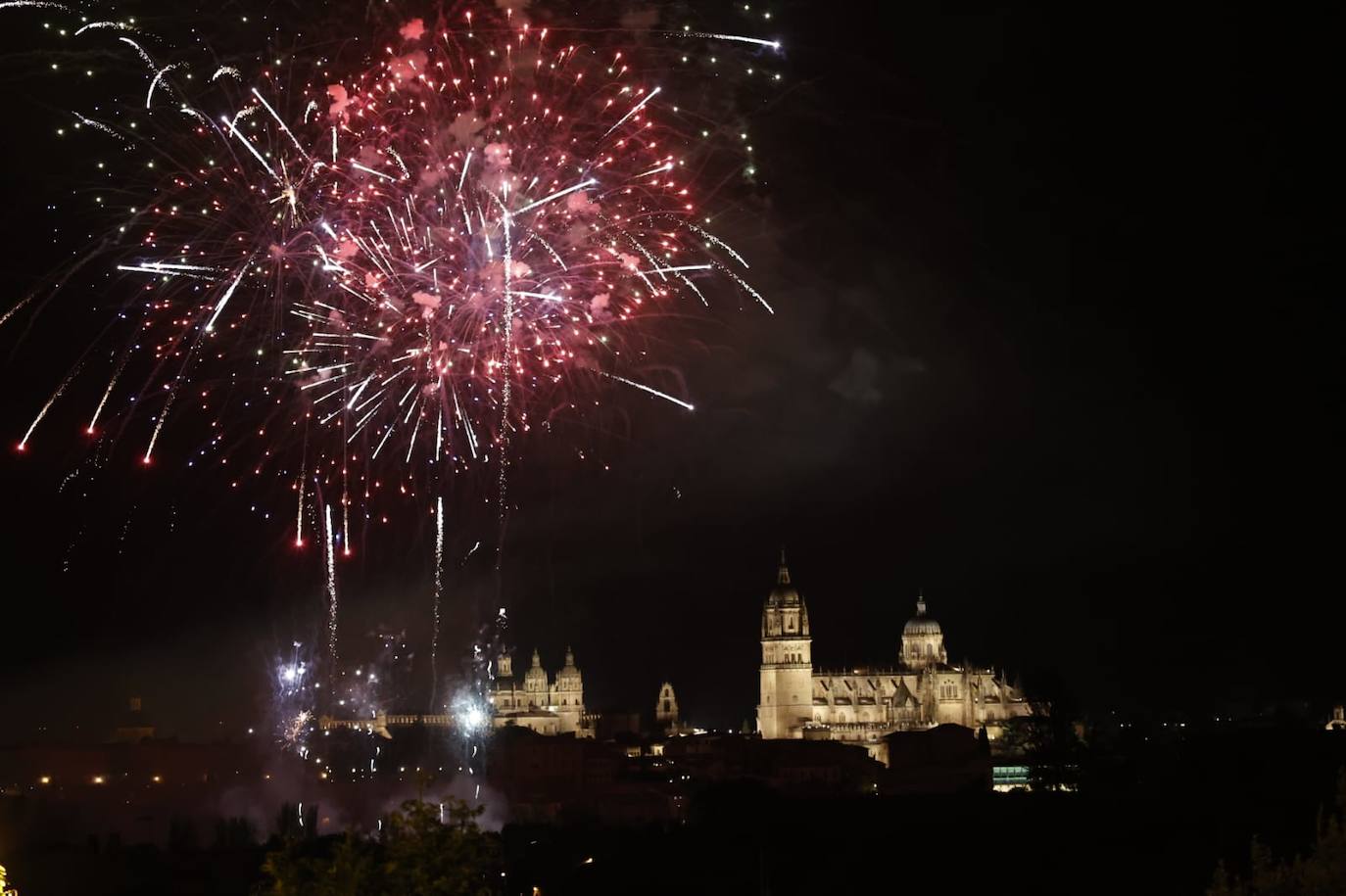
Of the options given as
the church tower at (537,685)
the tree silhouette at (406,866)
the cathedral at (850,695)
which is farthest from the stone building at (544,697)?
the tree silhouette at (406,866)

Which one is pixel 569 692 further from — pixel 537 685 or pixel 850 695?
pixel 850 695

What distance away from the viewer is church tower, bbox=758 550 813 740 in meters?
108

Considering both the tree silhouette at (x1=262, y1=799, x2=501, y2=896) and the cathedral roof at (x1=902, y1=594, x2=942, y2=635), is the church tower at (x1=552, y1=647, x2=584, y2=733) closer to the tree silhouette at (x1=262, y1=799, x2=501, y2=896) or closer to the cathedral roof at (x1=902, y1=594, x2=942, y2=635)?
the cathedral roof at (x1=902, y1=594, x2=942, y2=635)

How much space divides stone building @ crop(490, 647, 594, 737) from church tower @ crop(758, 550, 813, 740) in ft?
70.7

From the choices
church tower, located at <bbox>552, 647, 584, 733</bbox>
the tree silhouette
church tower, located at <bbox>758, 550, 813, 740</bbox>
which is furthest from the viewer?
church tower, located at <bbox>552, 647, 584, 733</bbox>

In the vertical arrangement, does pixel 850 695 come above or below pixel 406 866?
above

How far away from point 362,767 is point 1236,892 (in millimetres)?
80722

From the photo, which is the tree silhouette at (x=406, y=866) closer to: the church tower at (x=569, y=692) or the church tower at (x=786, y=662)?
the church tower at (x=786, y=662)

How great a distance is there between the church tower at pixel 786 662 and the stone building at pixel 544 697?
70.7 feet

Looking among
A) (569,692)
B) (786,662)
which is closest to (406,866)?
(786,662)

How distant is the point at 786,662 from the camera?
108 metres

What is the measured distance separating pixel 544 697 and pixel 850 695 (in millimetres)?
29455

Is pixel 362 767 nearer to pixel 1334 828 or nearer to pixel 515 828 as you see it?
pixel 515 828

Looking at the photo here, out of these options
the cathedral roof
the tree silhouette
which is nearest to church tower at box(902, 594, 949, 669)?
the cathedral roof
